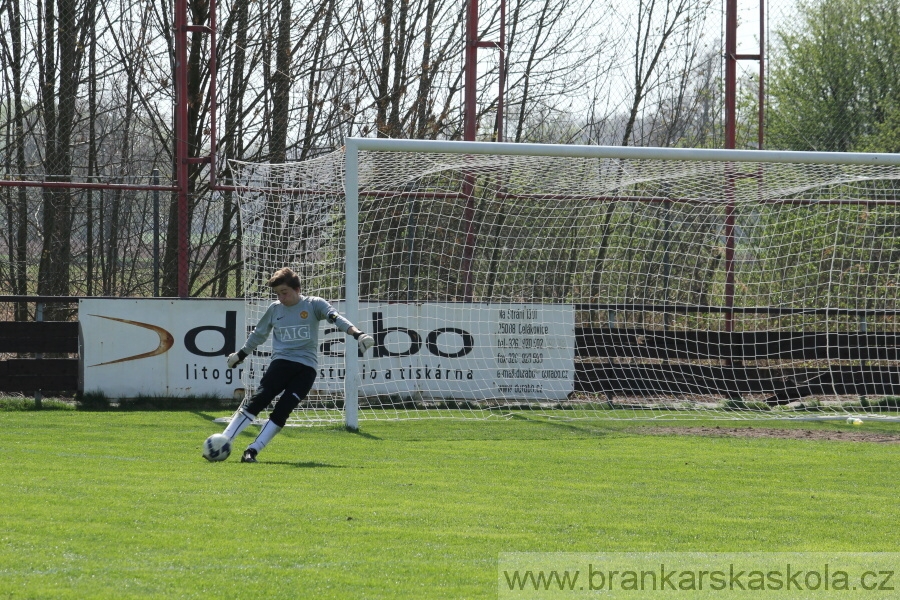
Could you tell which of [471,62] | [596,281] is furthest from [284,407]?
[471,62]

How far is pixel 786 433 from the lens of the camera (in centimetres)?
1134

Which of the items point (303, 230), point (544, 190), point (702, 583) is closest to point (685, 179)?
point (544, 190)

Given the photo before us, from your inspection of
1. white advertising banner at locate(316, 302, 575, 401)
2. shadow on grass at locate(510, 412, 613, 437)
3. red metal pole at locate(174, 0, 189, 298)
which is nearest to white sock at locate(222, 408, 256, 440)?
shadow on grass at locate(510, 412, 613, 437)

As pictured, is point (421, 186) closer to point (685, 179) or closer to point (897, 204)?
point (685, 179)

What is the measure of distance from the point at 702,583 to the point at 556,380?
9.47 meters

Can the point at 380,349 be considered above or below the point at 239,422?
above

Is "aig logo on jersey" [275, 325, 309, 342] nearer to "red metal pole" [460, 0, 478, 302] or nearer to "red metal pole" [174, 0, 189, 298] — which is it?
"red metal pole" [174, 0, 189, 298]

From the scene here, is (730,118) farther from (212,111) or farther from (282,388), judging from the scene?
(282,388)

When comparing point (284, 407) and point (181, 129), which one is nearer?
point (284, 407)

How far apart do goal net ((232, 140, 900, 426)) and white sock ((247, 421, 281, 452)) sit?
13.3 ft

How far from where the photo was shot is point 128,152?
52.5 ft

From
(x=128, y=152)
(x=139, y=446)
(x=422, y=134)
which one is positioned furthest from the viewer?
(x=422, y=134)

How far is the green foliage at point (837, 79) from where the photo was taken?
19.7 m

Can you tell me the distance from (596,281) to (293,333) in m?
6.85
